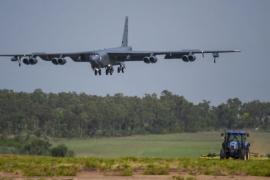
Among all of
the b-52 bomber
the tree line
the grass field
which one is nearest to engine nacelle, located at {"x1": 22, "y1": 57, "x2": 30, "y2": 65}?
the b-52 bomber

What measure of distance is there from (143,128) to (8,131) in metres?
26.1

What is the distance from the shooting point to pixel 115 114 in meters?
157

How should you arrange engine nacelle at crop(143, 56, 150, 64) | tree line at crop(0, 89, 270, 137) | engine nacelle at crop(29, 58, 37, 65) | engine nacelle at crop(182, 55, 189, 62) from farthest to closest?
tree line at crop(0, 89, 270, 137), engine nacelle at crop(29, 58, 37, 65), engine nacelle at crop(143, 56, 150, 64), engine nacelle at crop(182, 55, 189, 62)

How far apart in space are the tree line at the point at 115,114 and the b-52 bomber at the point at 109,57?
196 ft

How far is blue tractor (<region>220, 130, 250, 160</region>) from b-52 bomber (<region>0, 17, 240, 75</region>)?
1375 centimetres

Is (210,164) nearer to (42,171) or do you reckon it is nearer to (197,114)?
(42,171)

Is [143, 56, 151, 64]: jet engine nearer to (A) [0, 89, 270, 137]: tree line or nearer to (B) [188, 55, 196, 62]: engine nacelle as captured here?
(B) [188, 55, 196, 62]: engine nacelle

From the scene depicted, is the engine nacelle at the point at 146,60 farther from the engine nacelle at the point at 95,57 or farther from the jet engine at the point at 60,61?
the jet engine at the point at 60,61

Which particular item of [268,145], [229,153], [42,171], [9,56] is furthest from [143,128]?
[42,171]

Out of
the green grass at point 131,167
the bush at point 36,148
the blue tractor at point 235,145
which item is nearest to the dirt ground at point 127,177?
the green grass at point 131,167

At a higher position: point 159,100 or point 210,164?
point 159,100

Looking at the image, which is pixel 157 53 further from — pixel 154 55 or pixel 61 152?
pixel 61 152

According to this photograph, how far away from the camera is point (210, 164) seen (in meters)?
42.1

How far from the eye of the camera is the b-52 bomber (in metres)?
60.3
